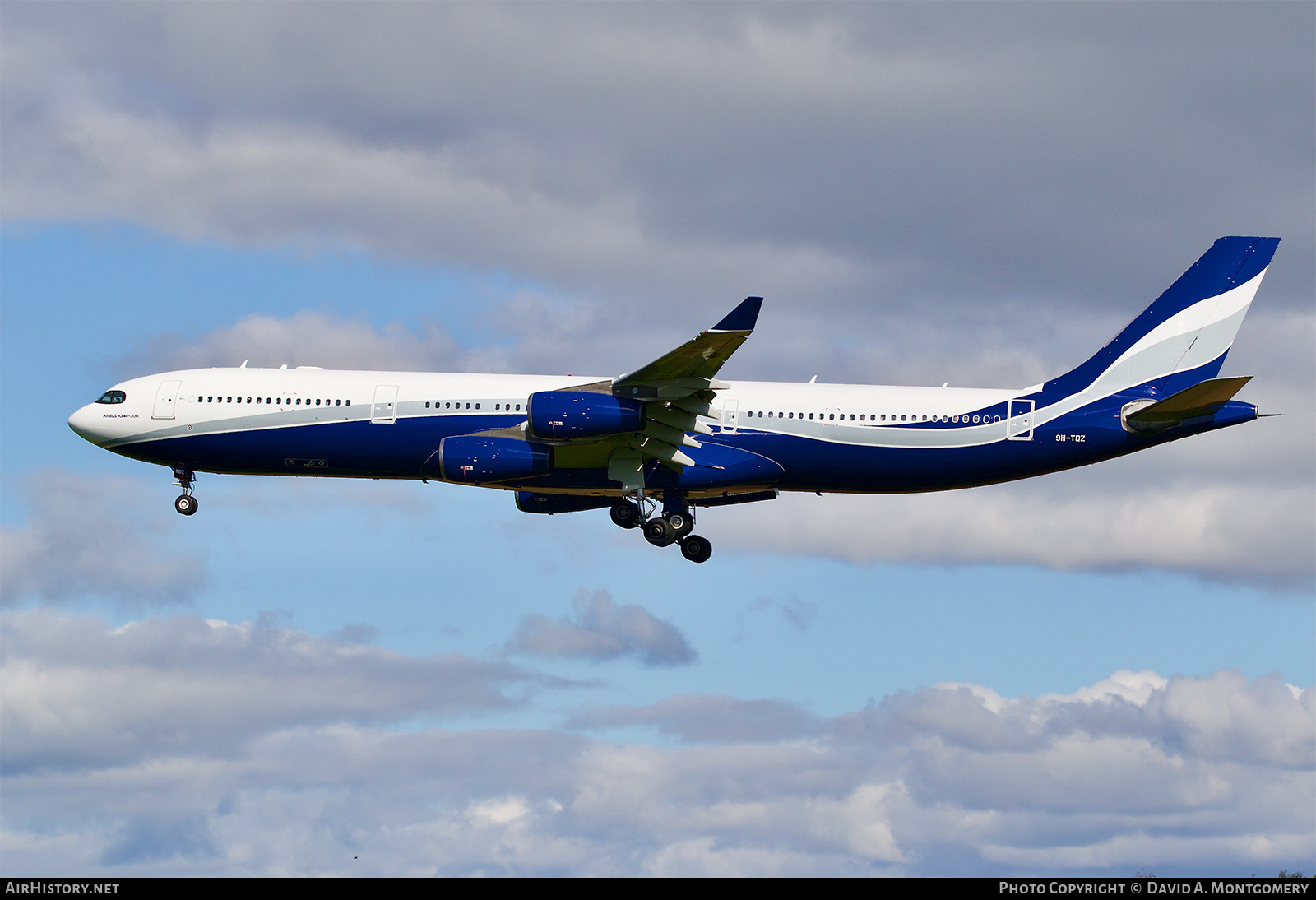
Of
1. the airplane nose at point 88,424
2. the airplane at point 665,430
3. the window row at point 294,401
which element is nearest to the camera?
the airplane at point 665,430

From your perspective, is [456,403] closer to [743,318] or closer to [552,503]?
[552,503]

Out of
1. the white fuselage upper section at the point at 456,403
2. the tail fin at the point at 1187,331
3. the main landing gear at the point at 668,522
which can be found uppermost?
the tail fin at the point at 1187,331

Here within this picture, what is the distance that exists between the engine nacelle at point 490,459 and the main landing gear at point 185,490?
1042cm

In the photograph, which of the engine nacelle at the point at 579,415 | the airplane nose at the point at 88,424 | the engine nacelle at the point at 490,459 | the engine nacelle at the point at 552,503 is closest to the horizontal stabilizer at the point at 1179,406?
the engine nacelle at the point at 579,415

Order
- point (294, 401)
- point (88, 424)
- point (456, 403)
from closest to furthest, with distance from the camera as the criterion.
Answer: point (456, 403) < point (294, 401) < point (88, 424)

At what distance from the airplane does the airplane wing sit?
0.09m

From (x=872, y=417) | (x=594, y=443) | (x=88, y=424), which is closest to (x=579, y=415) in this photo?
(x=594, y=443)

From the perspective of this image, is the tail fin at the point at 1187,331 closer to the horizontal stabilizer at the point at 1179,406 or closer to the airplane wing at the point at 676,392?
the horizontal stabilizer at the point at 1179,406

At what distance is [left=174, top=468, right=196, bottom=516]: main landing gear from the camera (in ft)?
170

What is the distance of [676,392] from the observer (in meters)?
46.3

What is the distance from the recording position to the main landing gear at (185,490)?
51.8 metres

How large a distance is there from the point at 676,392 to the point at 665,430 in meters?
2.19

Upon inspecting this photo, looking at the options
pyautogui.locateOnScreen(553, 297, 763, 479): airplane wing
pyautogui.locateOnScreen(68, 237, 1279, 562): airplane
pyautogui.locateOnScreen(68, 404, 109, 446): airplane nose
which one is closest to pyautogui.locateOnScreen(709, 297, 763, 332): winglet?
pyautogui.locateOnScreen(553, 297, 763, 479): airplane wing
